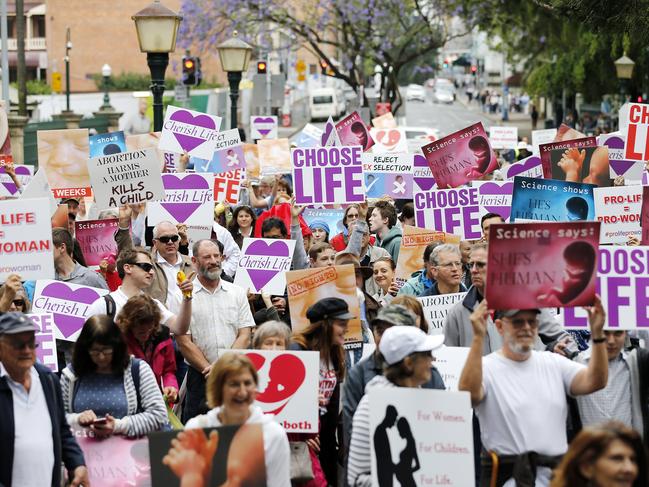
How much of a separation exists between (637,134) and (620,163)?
1122 millimetres

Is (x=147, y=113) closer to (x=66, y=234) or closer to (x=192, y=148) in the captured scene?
(x=192, y=148)

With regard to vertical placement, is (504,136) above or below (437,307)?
above

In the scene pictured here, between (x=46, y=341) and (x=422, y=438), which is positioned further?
(x=46, y=341)

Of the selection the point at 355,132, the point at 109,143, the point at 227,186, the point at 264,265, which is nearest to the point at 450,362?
the point at 264,265

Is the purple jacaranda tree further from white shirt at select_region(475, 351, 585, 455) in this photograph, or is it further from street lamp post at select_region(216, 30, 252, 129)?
white shirt at select_region(475, 351, 585, 455)

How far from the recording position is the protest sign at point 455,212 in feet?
45.1

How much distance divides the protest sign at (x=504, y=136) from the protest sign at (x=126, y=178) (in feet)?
52.9

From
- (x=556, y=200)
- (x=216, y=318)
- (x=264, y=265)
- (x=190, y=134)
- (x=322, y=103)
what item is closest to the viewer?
(x=216, y=318)

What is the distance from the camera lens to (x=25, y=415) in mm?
6703

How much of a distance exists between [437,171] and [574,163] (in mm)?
1427

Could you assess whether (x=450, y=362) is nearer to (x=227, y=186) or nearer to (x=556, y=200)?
(x=556, y=200)

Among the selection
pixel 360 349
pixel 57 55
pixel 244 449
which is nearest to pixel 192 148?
pixel 360 349

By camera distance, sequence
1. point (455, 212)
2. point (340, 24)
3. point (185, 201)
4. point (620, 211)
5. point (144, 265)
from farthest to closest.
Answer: point (340, 24) < point (455, 212) < point (185, 201) < point (620, 211) < point (144, 265)

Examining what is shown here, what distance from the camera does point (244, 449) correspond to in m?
6.07
